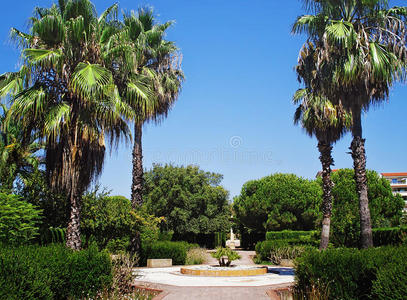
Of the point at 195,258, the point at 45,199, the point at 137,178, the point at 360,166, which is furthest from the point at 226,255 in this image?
the point at 45,199

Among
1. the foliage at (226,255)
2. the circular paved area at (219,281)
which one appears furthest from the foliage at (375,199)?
the circular paved area at (219,281)

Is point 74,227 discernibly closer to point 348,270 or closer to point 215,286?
point 215,286

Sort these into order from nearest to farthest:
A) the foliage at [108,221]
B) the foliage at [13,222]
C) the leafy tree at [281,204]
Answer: the foliage at [13,222]
the foliage at [108,221]
the leafy tree at [281,204]

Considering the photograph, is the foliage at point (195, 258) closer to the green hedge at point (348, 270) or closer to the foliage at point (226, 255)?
the foliage at point (226, 255)

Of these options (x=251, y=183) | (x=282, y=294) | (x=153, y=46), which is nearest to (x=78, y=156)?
(x=282, y=294)

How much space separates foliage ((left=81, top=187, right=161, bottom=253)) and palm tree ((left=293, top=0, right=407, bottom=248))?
1028 centimetres

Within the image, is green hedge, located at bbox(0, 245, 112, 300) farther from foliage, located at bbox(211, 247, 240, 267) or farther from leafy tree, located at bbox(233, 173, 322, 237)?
leafy tree, located at bbox(233, 173, 322, 237)

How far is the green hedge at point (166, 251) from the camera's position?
78.9 ft

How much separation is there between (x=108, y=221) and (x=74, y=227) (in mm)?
5559

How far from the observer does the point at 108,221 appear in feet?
58.8

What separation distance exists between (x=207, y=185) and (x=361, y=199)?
31911mm

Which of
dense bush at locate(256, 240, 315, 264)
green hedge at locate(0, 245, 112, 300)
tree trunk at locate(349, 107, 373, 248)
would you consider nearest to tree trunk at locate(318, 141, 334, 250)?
dense bush at locate(256, 240, 315, 264)

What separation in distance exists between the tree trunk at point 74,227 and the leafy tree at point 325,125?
1201 cm

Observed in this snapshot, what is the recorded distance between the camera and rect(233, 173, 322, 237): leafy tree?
144 ft
